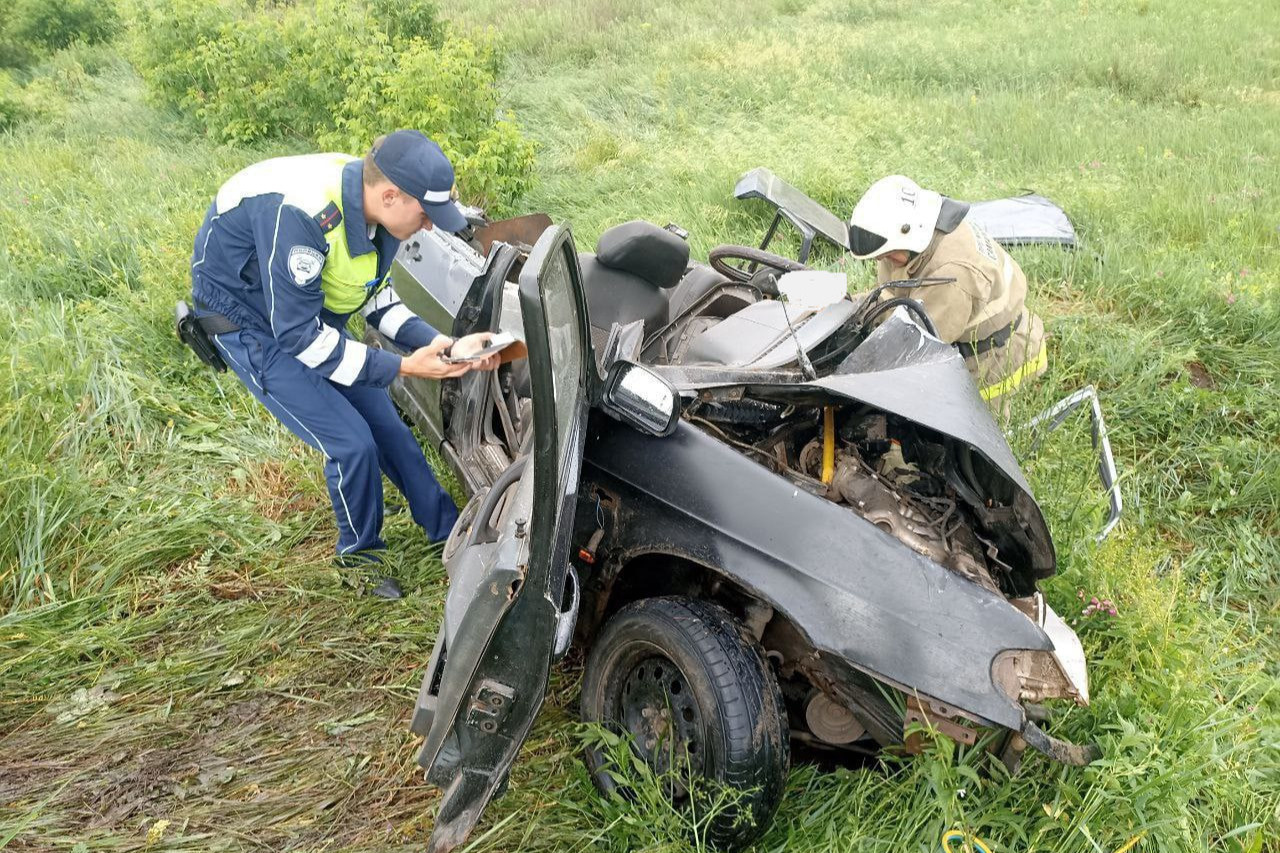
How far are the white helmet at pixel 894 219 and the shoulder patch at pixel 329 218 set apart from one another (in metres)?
1.98

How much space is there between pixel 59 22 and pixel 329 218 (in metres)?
14.4

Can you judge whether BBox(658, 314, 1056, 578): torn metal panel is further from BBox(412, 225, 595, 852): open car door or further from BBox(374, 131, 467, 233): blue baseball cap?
BBox(374, 131, 467, 233): blue baseball cap

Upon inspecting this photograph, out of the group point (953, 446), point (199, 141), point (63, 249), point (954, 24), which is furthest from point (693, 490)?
point (954, 24)

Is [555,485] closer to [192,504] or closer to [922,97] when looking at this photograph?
[192,504]

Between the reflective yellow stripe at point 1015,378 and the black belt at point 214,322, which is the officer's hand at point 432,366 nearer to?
the black belt at point 214,322

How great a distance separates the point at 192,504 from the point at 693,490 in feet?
7.95

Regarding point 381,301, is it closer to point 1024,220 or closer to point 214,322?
point 214,322

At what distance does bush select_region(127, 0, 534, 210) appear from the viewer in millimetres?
5965

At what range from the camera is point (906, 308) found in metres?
2.79

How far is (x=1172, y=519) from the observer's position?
3596 millimetres

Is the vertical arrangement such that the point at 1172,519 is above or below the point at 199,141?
below

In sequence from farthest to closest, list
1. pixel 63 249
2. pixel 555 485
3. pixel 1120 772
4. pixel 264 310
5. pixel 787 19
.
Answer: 1. pixel 787 19
2. pixel 63 249
3. pixel 264 310
4. pixel 1120 772
5. pixel 555 485

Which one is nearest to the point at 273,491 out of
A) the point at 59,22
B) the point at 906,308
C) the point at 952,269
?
the point at 906,308

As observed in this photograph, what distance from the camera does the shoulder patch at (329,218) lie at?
2.74 metres
